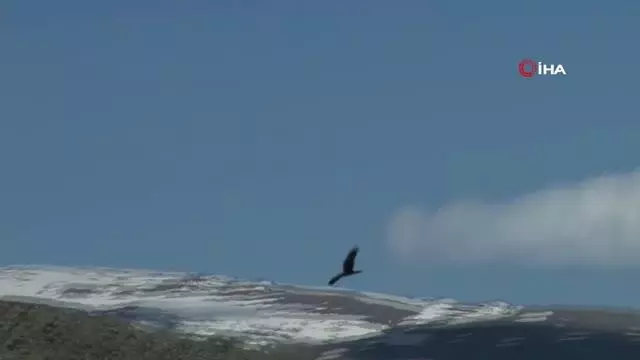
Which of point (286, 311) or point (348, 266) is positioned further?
point (286, 311)

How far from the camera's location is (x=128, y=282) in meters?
85.9

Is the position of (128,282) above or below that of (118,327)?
above

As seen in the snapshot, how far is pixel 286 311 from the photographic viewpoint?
73.4m

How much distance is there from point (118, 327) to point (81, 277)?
29966 millimetres

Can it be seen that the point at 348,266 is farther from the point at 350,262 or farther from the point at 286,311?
the point at 286,311

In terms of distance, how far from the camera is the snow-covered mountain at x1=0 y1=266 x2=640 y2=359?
2554 inches

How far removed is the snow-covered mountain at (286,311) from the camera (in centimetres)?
6488

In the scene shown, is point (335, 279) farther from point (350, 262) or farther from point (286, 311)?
point (286, 311)

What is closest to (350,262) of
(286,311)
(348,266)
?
Answer: (348,266)

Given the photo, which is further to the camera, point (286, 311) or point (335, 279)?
point (286, 311)

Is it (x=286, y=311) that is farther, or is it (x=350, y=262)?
(x=286, y=311)

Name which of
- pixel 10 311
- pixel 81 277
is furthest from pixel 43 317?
pixel 81 277

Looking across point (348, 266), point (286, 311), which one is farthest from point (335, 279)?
point (286, 311)

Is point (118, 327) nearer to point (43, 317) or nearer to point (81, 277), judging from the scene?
point (43, 317)
